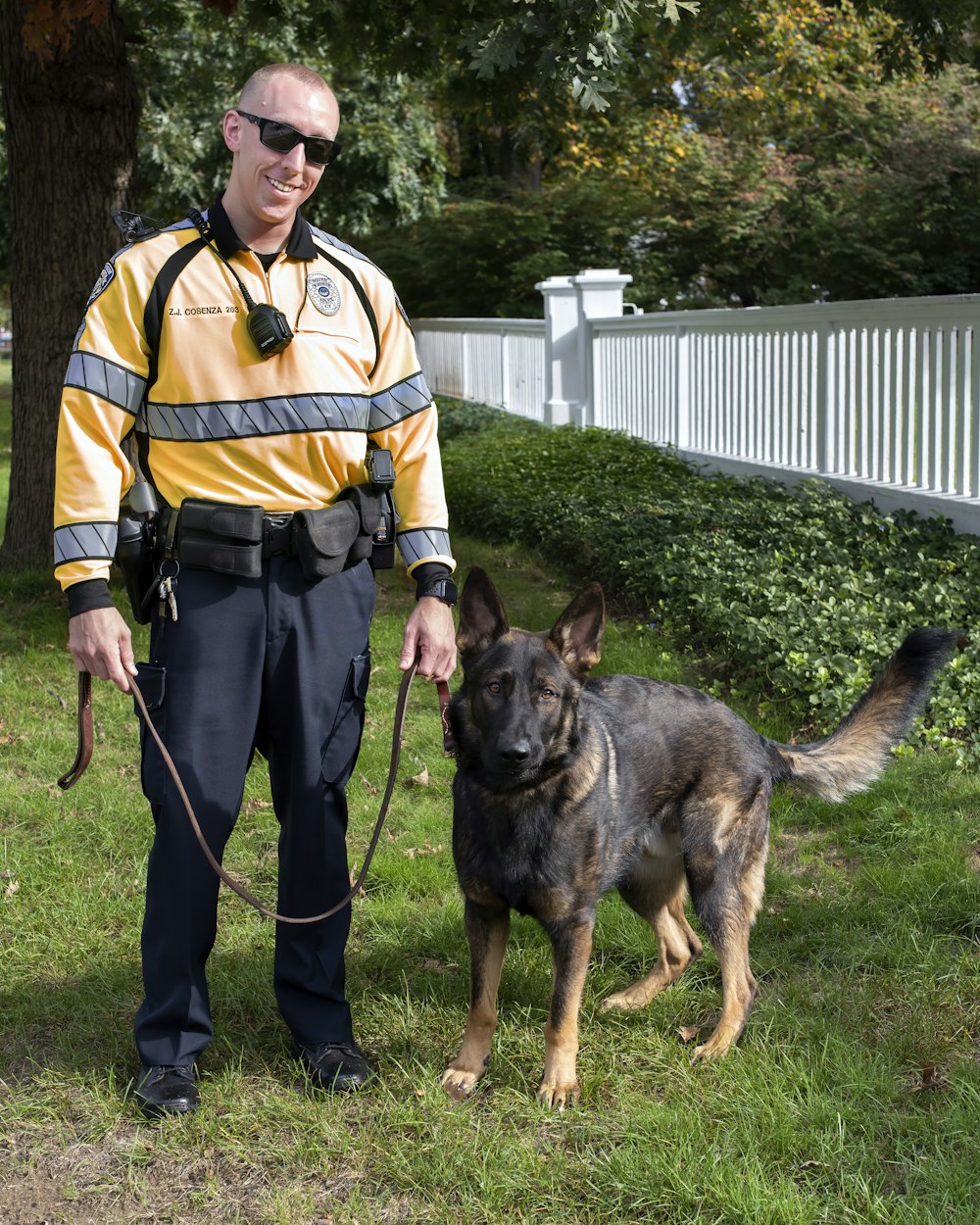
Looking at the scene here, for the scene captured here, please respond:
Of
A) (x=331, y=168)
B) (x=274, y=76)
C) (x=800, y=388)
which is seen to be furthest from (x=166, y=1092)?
Answer: (x=331, y=168)

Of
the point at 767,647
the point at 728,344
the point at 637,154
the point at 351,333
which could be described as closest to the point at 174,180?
the point at 637,154

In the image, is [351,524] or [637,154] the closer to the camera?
[351,524]

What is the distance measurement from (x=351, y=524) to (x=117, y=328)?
2.41 ft

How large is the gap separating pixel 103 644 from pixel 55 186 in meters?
6.35

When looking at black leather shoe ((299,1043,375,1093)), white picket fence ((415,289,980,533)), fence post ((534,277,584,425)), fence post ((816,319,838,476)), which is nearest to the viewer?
black leather shoe ((299,1043,375,1093))

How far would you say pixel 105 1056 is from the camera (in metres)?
3.69

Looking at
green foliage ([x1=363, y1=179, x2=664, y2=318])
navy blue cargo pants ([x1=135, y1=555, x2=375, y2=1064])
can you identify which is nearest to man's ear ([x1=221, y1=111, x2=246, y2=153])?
navy blue cargo pants ([x1=135, y1=555, x2=375, y2=1064])

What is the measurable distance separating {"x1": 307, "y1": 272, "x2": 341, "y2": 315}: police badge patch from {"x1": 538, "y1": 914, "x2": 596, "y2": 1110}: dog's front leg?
5.55ft

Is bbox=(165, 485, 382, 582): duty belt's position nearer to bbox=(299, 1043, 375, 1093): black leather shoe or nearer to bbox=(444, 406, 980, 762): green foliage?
bbox=(299, 1043, 375, 1093): black leather shoe

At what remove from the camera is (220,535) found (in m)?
3.19

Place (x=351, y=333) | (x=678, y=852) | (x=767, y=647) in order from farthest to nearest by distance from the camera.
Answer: (x=767, y=647) < (x=678, y=852) < (x=351, y=333)

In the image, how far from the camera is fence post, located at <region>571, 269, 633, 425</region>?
15039 millimetres

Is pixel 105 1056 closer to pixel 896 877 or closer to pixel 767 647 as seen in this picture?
pixel 896 877

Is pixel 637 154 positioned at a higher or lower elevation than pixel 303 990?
higher
